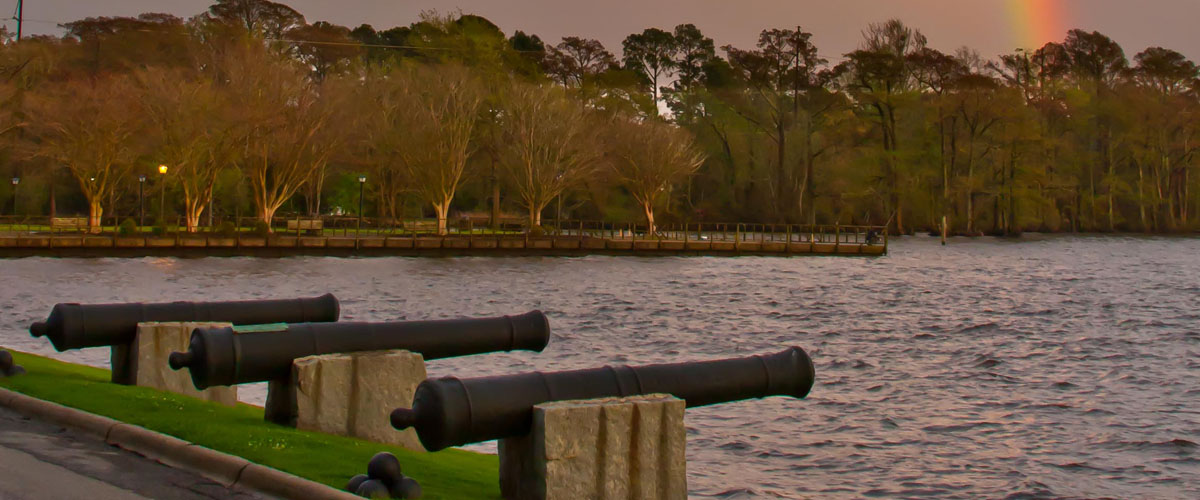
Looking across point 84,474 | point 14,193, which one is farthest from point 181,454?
point 14,193

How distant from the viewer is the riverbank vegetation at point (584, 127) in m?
70.7

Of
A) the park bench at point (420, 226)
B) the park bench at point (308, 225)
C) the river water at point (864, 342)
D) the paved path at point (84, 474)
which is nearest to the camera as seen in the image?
the paved path at point (84, 474)

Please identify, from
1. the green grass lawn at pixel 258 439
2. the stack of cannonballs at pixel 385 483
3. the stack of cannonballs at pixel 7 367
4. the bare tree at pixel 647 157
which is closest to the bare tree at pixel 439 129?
the bare tree at pixel 647 157

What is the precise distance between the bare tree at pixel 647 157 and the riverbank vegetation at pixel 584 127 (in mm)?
180

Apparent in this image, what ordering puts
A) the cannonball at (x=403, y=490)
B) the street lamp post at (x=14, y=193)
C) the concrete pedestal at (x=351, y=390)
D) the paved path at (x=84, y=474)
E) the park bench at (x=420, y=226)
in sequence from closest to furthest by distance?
the cannonball at (x=403, y=490) → the paved path at (x=84, y=474) → the concrete pedestal at (x=351, y=390) → the street lamp post at (x=14, y=193) → the park bench at (x=420, y=226)

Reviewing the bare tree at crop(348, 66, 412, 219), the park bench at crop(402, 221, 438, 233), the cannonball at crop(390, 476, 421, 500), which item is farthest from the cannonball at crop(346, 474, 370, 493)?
the park bench at crop(402, 221, 438, 233)

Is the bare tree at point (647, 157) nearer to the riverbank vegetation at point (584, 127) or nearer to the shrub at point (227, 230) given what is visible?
the riverbank vegetation at point (584, 127)

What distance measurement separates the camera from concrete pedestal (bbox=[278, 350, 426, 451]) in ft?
35.6

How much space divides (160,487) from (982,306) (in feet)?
138

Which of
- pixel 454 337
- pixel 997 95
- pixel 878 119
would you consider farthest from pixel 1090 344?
pixel 878 119

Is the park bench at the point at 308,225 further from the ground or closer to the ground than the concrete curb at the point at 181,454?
further from the ground

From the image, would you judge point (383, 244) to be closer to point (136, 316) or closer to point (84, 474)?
point (136, 316)

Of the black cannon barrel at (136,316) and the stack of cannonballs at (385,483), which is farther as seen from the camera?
the black cannon barrel at (136,316)

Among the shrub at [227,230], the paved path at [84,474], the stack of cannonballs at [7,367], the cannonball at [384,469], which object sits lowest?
the paved path at [84,474]
